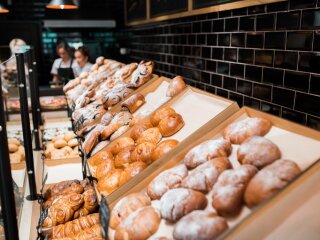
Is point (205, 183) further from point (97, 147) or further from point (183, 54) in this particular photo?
point (183, 54)

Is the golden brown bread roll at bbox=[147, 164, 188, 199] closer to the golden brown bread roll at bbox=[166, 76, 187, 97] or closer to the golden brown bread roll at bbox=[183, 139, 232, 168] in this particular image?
the golden brown bread roll at bbox=[183, 139, 232, 168]

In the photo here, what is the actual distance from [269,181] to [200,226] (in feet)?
0.71

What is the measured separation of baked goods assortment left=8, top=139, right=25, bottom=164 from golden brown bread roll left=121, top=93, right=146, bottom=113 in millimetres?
1467

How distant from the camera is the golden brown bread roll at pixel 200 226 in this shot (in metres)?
0.89

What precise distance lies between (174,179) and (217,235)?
1.00 ft

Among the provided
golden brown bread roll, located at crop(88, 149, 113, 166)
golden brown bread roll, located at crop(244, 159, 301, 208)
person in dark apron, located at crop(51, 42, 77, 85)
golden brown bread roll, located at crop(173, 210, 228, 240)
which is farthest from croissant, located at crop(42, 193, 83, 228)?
person in dark apron, located at crop(51, 42, 77, 85)

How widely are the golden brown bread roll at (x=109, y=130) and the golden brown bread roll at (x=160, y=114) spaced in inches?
10.6

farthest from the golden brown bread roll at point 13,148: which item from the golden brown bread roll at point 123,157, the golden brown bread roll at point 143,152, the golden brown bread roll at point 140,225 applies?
the golden brown bread roll at point 140,225

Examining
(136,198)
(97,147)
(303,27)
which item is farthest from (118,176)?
(303,27)

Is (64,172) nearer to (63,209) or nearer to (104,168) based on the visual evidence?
(63,209)

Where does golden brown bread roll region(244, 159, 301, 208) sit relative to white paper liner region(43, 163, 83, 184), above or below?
above

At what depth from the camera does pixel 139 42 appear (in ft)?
16.3

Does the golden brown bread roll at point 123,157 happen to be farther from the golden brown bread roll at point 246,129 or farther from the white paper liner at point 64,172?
the white paper liner at point 64,172

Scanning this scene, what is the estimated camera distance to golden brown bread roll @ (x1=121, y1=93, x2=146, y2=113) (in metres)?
2.10
